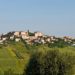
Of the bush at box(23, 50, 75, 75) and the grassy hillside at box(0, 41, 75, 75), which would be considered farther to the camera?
the grassy hillside at box(0, 41, 75, 75)

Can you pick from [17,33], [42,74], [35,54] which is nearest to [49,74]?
[42,74]

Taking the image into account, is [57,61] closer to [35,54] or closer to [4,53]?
[35,54]

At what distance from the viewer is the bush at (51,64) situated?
36.8 meters

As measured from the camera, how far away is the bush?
3678 centimetres

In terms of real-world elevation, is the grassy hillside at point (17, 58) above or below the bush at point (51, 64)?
below

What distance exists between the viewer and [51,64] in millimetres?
37125

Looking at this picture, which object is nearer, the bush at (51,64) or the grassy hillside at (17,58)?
the bush at (51,64)

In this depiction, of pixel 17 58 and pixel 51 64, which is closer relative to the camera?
pixel 51 64

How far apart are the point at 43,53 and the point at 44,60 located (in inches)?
51.3

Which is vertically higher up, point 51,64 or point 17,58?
point 51,64

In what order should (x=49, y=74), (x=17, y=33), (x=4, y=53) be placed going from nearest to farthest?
(x=49, y=74)
(x=4, y=53)
(x=17, y=33)

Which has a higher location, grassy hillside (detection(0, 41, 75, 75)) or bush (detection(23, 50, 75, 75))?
bush (detection(23, 50, 75, 75))

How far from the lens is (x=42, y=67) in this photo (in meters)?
36.9

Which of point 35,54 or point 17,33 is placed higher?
point 35,54
